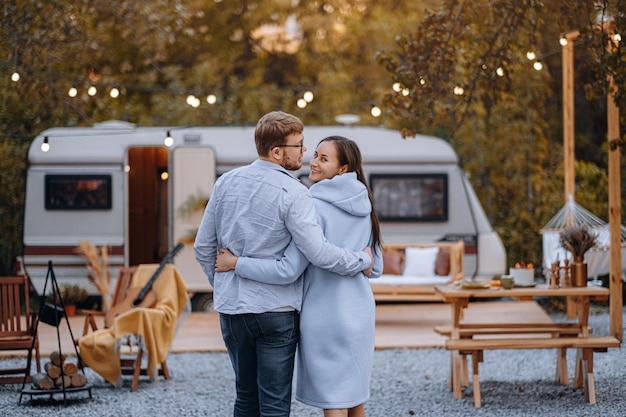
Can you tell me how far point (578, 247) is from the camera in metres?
6.57

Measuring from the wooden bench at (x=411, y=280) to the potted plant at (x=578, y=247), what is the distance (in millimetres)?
3574

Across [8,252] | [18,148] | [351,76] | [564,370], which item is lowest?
[564,370]

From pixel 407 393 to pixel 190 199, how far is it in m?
5.21

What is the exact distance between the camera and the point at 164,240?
1283cm

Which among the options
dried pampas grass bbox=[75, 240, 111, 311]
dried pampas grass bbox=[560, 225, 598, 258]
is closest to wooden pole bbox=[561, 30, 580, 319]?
dried pampas grass bbox=[560, 225, 598, 258]

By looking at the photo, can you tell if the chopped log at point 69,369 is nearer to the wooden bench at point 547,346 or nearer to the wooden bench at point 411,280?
the wooden bench at point 547,346

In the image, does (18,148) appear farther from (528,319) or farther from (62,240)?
(528,319)

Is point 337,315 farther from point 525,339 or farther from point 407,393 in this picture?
point 407,393

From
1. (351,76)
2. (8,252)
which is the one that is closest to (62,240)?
(8,252)

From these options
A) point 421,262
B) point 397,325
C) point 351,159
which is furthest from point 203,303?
point 351,159

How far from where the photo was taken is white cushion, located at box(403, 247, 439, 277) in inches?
425

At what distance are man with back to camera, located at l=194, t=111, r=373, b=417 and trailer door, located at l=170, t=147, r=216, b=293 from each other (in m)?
7.46

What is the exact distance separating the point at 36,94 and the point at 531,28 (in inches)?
230

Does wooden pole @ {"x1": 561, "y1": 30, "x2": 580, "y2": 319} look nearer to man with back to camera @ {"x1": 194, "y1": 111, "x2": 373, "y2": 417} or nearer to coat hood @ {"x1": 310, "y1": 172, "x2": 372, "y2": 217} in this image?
coat hood @ {"x1": 310, "y1": 172, "x2": 372, "y2": 217}
